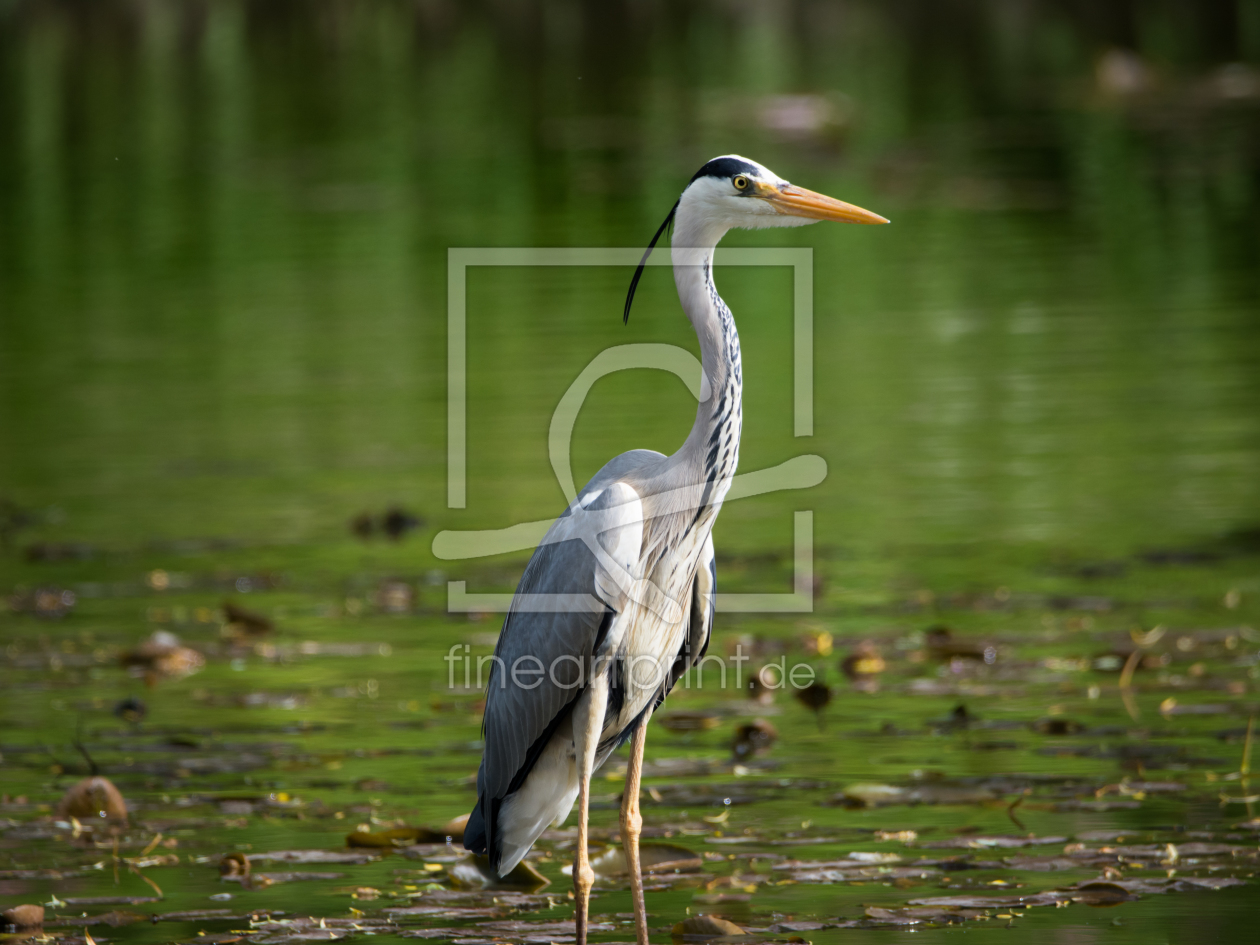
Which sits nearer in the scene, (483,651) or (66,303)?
(483,651)

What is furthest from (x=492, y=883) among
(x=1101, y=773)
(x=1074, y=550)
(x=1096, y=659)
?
(x=1074, y=550)

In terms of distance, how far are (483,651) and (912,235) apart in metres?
11.7

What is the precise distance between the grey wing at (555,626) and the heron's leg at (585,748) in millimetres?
42

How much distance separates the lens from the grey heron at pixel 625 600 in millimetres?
4793

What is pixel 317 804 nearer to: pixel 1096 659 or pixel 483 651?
pixel 483 651

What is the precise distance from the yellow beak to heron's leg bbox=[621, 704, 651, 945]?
1.32 m

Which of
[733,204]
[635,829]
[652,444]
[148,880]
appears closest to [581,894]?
[635,829]

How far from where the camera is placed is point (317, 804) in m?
5.80

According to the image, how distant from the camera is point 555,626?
15.9 feet

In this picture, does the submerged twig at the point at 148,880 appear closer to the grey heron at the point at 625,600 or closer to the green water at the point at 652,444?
the green water at the point at 652,444

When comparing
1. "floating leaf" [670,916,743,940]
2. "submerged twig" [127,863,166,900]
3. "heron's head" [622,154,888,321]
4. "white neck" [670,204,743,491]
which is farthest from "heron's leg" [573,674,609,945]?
"submerged twig" [127,863,166,900]

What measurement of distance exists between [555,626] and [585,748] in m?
0.31

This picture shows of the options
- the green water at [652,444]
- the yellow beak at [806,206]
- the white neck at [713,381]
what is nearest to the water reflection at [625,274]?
the green water at [652,444]

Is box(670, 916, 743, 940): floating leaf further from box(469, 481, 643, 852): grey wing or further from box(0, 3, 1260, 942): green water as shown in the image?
box(469, 481, 643, 852): grey wing
